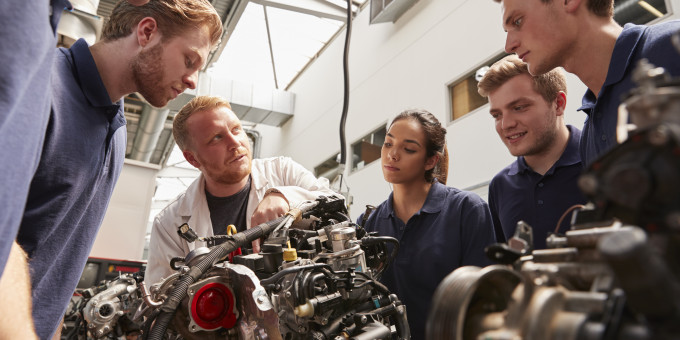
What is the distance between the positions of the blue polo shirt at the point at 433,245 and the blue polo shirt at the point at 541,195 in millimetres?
124

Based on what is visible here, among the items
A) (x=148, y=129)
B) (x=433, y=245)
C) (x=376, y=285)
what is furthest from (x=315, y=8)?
(x=376, y=285)

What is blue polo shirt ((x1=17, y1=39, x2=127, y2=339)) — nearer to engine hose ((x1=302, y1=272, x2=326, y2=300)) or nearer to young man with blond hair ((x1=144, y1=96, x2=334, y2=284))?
young man with blond hair ((x1=144, y1=96, x2=334, y2=284))

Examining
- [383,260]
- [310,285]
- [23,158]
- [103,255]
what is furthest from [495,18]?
[103,255]

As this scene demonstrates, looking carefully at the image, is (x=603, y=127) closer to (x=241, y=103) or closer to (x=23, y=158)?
(x=23, y=158)

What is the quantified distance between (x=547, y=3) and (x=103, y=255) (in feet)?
16.6

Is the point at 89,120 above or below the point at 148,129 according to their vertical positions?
below

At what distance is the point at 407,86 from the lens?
21.8 feet

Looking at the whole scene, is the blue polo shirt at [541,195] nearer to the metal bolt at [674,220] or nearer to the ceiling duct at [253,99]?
the metal bolt at [674,220]

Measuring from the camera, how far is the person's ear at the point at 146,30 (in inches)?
67.7

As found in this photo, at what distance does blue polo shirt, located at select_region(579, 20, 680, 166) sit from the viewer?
3.94 feet

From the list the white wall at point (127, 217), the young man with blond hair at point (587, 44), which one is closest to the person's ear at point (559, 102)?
the young man with blond hair at point (587, 44)

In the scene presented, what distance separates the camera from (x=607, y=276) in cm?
54

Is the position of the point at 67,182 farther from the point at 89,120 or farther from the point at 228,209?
the point at 228,209

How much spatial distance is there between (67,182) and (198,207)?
100cm
